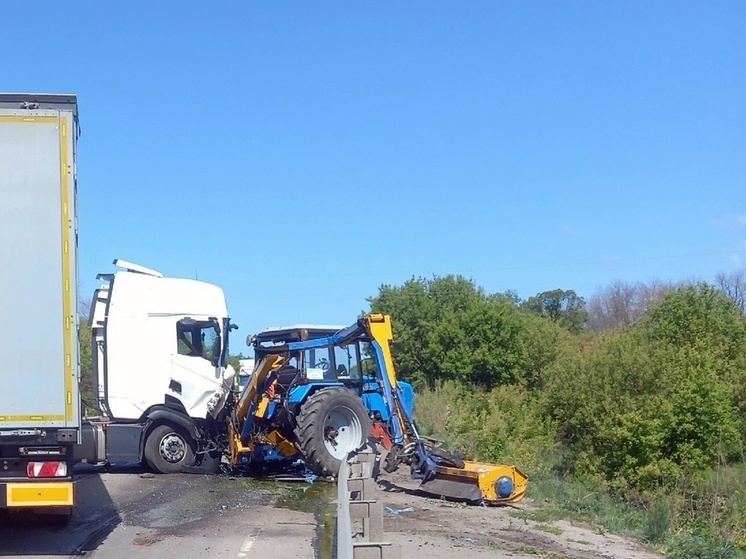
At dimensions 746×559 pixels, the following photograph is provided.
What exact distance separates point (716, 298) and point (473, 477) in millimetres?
35282

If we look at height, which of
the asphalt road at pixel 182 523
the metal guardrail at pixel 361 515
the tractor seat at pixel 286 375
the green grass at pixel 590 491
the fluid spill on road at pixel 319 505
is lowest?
the green grass at pixel 590 491

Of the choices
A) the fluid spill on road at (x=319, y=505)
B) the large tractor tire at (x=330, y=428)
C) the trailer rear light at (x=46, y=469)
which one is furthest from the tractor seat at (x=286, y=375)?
the trailer rear light at (x=46, y=469)

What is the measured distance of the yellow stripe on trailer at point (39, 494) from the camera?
28.5ft

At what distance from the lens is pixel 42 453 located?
8742mm

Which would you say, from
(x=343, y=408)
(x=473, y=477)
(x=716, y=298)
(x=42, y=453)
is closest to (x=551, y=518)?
(x=473, y=477)

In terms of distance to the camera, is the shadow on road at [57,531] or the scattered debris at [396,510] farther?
the scattered debris at [396,510]

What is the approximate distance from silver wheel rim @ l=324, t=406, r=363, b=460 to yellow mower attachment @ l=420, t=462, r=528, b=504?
204 centimetres

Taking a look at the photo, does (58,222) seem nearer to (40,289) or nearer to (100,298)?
(40,289)

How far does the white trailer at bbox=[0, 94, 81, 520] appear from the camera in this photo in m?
8.62

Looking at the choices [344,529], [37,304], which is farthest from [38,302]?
[344,529]

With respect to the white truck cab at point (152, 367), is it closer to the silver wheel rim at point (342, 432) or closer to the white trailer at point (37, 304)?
the silver wheel rim at point (342, 432)

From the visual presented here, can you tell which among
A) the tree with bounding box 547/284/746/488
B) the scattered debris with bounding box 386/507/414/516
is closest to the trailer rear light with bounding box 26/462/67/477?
the scattered debris with bounding box 386/507/414/516

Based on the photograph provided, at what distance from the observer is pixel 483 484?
1282cm

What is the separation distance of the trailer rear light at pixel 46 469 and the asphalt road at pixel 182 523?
93 centimetres
